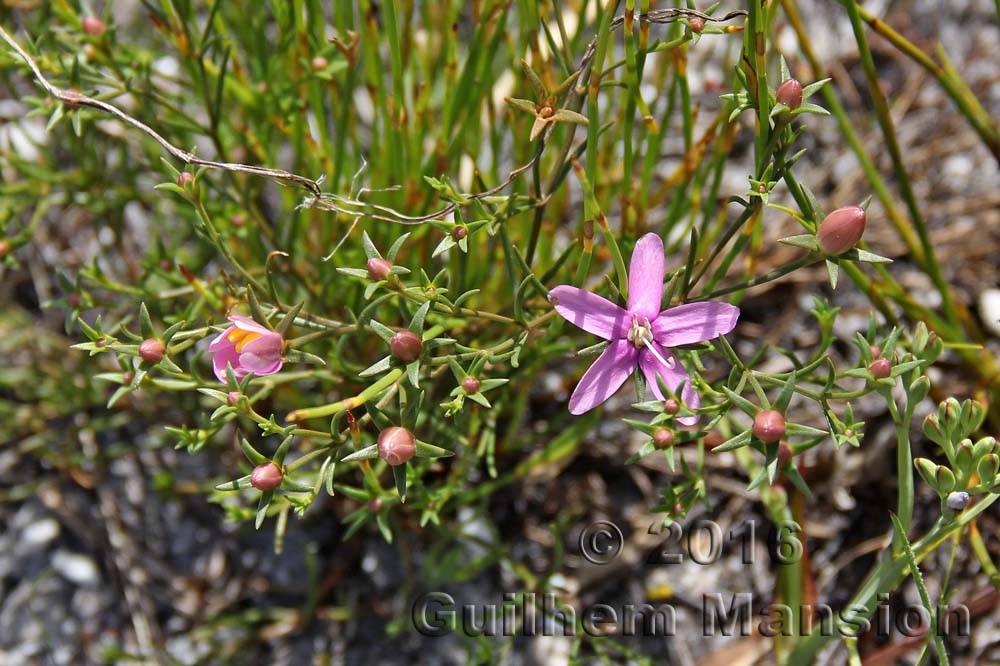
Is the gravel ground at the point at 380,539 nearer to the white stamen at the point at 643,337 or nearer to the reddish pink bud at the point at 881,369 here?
the white stamen at the point at 643,337

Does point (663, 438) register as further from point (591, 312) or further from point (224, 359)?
point (224, 359)

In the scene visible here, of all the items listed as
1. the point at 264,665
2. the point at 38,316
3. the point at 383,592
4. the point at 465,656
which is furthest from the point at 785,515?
the point at 38,316

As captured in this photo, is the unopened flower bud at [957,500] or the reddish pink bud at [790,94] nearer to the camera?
the reddish pink bud at [790,94]

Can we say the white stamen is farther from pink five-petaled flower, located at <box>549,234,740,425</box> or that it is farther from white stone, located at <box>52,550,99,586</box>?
white stone, located at <box>52,550,99,586</box>

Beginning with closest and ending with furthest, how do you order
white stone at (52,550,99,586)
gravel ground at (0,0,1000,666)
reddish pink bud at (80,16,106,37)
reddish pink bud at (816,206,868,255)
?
1. reddish pink bud at (816,206,868,255)
2. reddish pink bud at (80,16,106,37)
3. gravel ground at (0,0,1000,666)
4. white stone at (52,550,99,586)

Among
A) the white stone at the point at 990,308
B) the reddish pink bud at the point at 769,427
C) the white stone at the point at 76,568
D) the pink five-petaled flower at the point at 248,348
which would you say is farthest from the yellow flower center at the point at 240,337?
the white stone at the point at 990,308

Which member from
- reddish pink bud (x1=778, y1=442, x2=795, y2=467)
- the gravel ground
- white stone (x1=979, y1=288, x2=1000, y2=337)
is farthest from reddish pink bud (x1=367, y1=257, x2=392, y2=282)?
white stone (x1=979, y1=288, x2=1000, y2=337)

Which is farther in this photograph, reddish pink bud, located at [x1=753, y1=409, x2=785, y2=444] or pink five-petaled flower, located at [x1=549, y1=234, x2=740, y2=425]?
pink five-petaled flower, located at [x1=549, y1=234, x2=740, y2=425]
